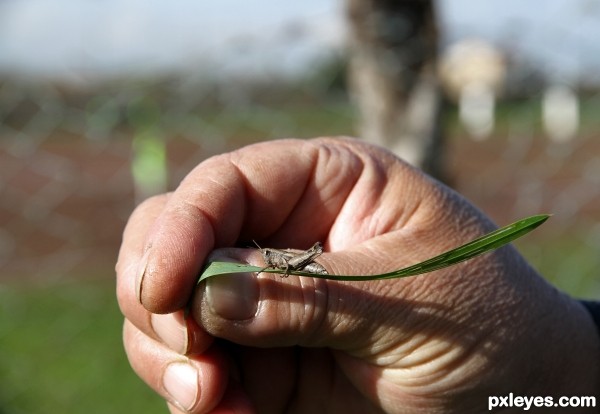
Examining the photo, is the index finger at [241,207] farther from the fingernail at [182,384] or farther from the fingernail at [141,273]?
the fingernail at [182,384]

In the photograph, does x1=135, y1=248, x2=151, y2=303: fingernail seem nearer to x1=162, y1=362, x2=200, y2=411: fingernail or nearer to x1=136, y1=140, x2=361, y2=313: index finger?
x1=136, y1=140, x2=361, y2=313: index finger

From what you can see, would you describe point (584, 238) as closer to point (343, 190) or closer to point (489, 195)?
point (489, 195)

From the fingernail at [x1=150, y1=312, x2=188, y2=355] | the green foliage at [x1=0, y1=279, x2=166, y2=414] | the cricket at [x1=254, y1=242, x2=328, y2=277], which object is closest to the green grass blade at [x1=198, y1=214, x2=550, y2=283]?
the cricket at [x1=254, y1=242, x2=328, y2=277]

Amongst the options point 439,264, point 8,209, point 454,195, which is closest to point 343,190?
Result: point 454,195

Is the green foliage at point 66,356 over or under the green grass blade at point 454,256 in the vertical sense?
under

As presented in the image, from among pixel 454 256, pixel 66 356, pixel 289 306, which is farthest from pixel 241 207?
pixel 66 356

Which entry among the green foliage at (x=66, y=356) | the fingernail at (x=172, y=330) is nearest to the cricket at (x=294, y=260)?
the fingernail at (x=172, y=330)

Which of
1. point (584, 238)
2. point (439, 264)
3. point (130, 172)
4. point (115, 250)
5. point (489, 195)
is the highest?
point (439, 264)
